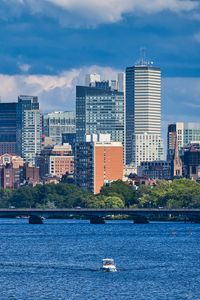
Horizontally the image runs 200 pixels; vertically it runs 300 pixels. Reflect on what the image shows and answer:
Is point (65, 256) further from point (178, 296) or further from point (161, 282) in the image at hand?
point (178, 296)

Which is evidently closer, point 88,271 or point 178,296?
point 178,296

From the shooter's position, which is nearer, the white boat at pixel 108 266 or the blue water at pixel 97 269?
the blue water at pixel 97 269

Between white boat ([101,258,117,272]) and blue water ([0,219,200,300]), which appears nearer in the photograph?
blue water ([0,219,200,300])

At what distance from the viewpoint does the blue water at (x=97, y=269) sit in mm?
115312

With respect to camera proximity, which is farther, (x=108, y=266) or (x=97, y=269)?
(x=97, y=269)

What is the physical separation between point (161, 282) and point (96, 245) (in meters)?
52.6

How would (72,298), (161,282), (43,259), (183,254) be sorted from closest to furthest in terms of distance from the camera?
(72,298)
(161,282)
(43,259)
(183,254)

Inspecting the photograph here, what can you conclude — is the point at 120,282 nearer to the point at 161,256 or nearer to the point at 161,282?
the point at 161,282

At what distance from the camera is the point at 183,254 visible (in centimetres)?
15900

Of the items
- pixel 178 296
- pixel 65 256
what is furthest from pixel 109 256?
pixel 178 296

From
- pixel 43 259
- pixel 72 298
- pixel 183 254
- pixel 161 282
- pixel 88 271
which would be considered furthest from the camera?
pixel 183 254

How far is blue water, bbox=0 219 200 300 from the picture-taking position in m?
115

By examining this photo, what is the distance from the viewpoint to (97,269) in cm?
13475

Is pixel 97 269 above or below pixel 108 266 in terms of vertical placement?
below
